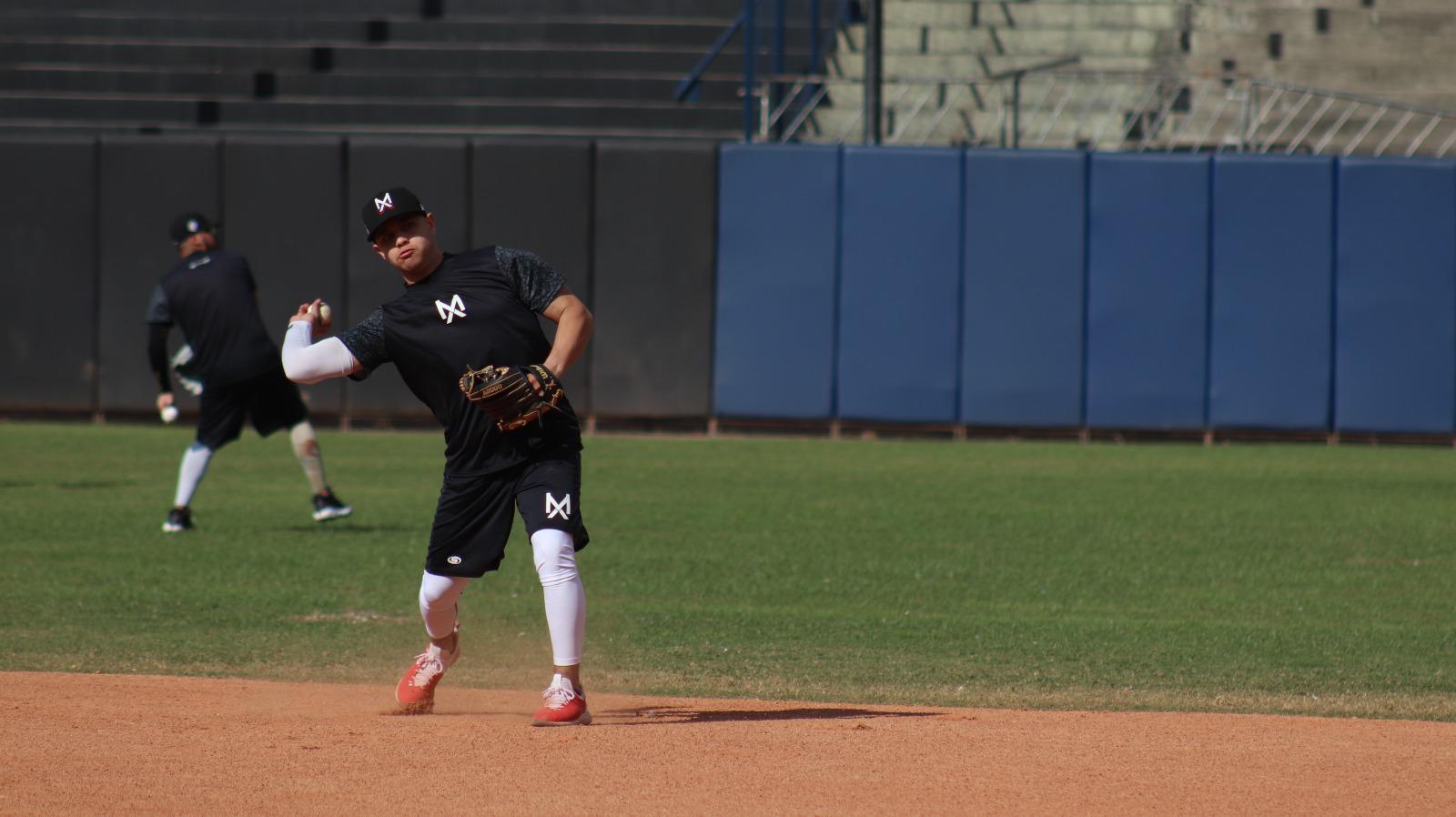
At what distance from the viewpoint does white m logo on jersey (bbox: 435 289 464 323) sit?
542cm

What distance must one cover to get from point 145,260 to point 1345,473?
12.2 metres

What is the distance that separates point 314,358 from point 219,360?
5.21m

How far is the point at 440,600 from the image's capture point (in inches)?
219

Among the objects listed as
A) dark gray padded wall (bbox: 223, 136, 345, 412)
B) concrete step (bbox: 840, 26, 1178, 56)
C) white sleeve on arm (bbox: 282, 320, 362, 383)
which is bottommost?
white sleeve on arm (bbox: 282, 320, 362, 383)

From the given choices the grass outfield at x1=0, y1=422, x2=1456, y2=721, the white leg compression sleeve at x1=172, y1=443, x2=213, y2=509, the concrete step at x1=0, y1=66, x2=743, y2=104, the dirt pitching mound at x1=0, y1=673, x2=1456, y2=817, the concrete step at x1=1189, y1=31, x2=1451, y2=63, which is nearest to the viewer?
the dirt pitching mound at x1=0, y1=673, x2=1456, y2=817

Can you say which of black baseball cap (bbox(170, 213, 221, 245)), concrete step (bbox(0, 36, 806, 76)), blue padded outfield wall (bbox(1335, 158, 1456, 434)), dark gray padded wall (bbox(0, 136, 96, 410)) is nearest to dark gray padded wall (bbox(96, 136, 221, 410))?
dark gray padded wall (bbox(0, 136, 96, 410))

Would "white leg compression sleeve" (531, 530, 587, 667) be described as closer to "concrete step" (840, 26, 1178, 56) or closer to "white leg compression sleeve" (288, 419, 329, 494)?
"white leg compression sleeve" (288, 419, 329, 494)

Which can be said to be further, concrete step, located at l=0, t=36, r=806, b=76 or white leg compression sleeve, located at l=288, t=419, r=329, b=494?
concrete step, located at l=0, t=36, r=806, b=76

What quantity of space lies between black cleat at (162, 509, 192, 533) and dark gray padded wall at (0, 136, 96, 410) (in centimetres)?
859

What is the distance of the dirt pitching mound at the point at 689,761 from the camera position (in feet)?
14.6

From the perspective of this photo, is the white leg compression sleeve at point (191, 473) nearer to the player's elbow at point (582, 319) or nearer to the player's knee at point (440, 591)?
the player's knee at point (440, 591)

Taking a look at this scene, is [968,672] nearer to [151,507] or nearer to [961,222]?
[151,507]

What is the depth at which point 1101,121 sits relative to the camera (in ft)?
66.9

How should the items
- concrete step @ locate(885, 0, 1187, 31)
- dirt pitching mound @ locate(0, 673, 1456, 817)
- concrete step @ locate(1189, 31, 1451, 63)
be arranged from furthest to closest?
1. concrete step @ locate(1189, 31, 1451, 63)
2. concrete step @ locate(885, 0, 1187, 31)
3. dirt pitching mound @ locate(0, 673, 1456, 817)
